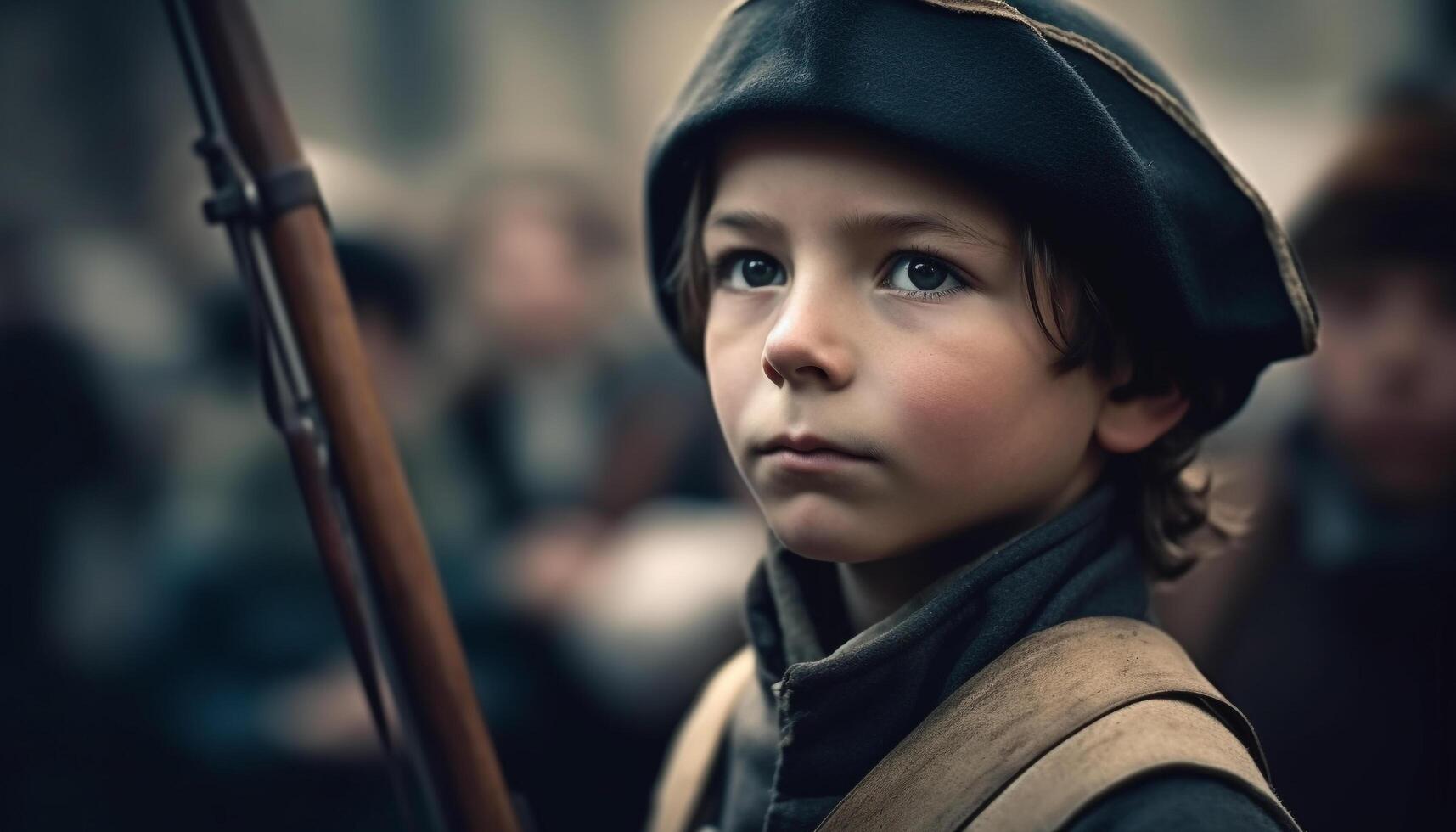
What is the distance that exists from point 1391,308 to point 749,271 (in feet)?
4.14

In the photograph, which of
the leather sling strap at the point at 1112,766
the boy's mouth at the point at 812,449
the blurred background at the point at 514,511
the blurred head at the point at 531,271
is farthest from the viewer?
the blurred head at the point at 531,271

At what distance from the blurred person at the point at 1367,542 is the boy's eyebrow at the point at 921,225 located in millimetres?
1186

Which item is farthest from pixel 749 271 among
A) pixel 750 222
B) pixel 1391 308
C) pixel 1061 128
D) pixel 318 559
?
pixel 318 559

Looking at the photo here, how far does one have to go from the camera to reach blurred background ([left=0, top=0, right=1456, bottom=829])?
1.80 meters

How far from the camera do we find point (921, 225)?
3.08 ft

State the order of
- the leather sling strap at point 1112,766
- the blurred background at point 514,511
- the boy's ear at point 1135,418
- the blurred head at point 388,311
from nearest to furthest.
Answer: the leather sling strap at point 1112,766, the boy's ear at point 1135,418, the blurred background at point 514,511, the blurred head at point 388,311

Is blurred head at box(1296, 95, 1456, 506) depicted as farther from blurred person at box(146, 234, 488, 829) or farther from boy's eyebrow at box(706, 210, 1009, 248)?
blurred person at box(146, 234, 488, 829)

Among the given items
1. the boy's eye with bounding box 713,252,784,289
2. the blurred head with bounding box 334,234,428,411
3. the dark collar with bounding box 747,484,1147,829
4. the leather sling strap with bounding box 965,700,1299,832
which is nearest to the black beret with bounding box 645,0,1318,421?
the boy's eye with bounding box 713,252,784,289

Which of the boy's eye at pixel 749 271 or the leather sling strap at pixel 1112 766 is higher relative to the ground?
the boy's eye at pixel 749 271

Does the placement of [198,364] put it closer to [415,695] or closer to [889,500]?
[415,695]

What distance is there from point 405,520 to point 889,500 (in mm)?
453

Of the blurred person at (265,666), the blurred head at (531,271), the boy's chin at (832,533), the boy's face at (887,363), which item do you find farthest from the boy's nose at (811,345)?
Answer: the blurred head at (531,271)

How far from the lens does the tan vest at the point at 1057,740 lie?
85 centimetres

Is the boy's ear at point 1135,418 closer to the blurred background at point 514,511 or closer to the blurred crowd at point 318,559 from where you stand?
the blurred background at point 514,511
